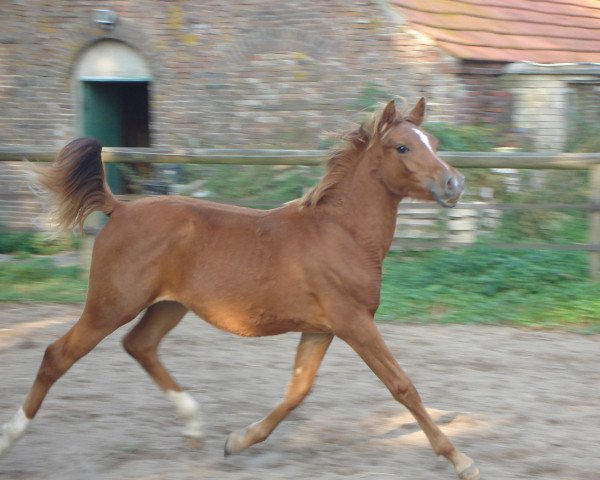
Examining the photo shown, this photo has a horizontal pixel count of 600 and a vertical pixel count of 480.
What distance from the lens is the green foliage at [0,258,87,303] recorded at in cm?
776

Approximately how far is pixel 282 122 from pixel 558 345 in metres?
6.04

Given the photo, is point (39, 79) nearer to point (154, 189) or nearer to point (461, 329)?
point (154, 189)

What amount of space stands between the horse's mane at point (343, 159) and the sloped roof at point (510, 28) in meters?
6.66

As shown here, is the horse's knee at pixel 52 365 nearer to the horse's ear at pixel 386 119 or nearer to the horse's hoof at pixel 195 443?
the horse's hoof at pixel 195 443

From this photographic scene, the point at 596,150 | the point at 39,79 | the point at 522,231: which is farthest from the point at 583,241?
the point at 39,79

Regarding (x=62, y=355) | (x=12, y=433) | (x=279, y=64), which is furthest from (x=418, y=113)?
(x=279, y=64)

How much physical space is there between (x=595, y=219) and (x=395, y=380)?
4318 millimetres

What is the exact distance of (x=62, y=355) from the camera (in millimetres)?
4234

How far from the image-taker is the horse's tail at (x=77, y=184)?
4.46m

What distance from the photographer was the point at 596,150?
394 inches

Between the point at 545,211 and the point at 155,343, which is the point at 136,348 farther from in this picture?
the point at 545,211

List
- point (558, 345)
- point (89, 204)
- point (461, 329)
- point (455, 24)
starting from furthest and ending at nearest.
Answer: point (455, 24), point (461, 329), point (558, 345), point (89, 204)

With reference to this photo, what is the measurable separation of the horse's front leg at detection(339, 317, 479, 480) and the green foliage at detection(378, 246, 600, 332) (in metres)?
3.01

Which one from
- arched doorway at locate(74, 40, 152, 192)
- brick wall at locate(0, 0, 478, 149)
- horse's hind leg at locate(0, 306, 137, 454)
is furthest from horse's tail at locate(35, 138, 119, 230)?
arched doorway at locate(74, 40, 152, 192)
